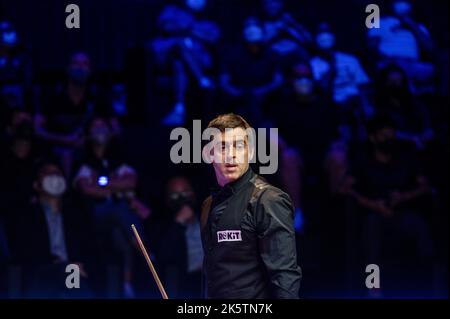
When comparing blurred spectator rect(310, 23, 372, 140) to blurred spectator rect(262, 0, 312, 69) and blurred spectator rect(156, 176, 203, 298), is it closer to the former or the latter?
blurred spectator rect(262, 0, 312, 69)

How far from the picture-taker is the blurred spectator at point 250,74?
7.49m

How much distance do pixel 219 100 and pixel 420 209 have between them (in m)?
1.94

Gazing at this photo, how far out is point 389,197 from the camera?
282 inches

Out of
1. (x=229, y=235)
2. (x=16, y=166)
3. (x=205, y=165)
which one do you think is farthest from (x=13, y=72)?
(x=229, y=235)

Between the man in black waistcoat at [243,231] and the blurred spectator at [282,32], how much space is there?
4781 mm

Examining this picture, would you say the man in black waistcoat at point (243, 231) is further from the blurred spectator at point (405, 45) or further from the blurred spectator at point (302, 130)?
the blurred spectator at point (405, 45)

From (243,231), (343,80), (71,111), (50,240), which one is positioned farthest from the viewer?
(343,80)

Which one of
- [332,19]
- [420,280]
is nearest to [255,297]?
[420,280]

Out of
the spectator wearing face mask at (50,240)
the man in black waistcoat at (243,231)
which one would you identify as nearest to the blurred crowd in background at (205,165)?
the spectator wearing face mask at (50,240)

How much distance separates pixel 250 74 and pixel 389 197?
1.64 m

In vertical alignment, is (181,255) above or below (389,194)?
below

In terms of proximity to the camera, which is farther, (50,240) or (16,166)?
(16,166)

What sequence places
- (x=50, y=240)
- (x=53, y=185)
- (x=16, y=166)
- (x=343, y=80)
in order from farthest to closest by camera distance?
(x=343, y=80), (x=16, y=166), (x=53, y=185), (x=50, y=240)

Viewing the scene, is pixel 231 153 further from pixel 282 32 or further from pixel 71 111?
pixel 282 32
